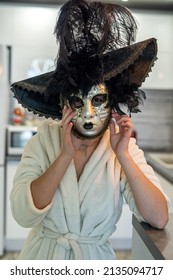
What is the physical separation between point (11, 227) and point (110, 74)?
147cm

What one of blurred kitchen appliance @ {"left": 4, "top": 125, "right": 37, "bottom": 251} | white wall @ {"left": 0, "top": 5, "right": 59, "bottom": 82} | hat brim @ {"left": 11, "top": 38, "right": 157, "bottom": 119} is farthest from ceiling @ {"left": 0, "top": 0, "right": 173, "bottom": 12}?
hat brim @ {"left": 11, "top": 38, "right": 157, "bottom": 119}

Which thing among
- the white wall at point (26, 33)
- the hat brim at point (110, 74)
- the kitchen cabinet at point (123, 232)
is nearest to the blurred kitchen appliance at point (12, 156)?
the white wall at point (26, 33)

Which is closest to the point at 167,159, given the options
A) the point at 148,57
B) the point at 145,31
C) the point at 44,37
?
the point at 145,31

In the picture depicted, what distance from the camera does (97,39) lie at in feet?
1.99

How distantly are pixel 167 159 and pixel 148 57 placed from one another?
1.43 m

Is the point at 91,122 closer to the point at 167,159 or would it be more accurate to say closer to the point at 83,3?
the point at 83,3

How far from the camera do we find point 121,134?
64 centimetres

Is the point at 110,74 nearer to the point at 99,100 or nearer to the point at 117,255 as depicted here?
the point at 99,100

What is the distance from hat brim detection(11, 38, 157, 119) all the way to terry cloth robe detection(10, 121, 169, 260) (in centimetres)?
6

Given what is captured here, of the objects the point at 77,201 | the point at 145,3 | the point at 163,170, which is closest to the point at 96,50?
the point at 77,201

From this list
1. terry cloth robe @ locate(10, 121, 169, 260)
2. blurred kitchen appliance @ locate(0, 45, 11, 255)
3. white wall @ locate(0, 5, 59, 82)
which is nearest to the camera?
terry cloth robe @ locate(10, 121, 169, 260)

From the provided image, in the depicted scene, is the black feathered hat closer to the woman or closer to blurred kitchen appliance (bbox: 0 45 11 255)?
the woman

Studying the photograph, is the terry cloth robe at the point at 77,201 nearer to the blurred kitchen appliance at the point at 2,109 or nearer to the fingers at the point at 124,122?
the fingers at the point at 124,122

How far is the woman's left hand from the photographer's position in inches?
24.8
